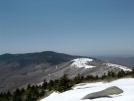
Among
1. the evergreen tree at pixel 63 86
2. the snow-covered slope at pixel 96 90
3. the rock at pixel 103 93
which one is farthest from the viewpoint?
the evergreen tree at pixel 63 86

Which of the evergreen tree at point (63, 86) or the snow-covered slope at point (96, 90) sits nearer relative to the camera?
the snow-covered slope at point (96, 90)

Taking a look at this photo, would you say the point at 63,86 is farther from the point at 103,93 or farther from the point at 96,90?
the point at 103,93

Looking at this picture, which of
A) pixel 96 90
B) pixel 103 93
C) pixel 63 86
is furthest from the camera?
pixel 63 86

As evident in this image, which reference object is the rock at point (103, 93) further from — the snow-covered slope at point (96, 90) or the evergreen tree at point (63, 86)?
the evergreen tree at point (63, 86)

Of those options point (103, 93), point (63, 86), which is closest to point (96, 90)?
point (103, 93)

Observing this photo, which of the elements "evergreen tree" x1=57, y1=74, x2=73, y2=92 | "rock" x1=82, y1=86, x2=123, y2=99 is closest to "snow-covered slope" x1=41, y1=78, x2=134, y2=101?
"rock" x1=82, y1=86, x2=123, y2=99

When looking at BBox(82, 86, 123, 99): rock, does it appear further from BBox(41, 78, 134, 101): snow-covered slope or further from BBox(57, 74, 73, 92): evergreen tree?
BBox(57, 74, 73, 92): evergreen tree

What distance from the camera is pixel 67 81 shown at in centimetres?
3069

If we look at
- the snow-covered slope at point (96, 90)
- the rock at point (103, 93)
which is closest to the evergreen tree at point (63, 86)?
the snow-covered slope at point (96, 90)

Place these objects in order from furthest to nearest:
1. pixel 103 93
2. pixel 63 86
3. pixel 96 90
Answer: pixel 63 86 < pixel 96 90 < pixel 103 93

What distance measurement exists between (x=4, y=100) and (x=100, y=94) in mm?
81547

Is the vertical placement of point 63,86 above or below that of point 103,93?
below

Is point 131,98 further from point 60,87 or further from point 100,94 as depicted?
point 60,87

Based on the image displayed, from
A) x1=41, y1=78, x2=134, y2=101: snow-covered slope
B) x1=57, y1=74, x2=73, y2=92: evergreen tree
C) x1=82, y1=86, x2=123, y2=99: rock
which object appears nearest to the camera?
x1=41, y1=78, x2=134, y2=101: snow-covered slope
